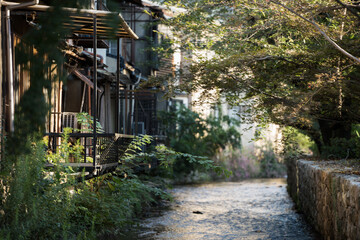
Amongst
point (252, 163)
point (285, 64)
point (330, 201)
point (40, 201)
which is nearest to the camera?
point (40, 201)

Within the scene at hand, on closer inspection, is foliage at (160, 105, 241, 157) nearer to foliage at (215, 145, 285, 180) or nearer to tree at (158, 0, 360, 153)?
foliage at (215, 145, 285, 180)

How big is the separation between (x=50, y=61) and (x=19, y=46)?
0.75ft

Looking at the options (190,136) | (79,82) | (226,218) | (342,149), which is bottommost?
(226,218)

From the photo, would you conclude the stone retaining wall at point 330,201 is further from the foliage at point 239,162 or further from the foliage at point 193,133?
the foliage at point 239,162

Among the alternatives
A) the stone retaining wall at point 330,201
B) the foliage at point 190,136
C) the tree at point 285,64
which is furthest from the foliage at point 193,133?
the tree at point 285,64

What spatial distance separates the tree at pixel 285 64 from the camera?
942 centimetres

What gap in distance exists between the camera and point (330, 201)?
29.1ft

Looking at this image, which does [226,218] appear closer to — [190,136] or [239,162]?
[190,136]

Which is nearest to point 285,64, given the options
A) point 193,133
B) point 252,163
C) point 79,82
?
point 79,82

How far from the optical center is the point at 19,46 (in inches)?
123

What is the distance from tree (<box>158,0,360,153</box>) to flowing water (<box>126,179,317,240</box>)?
232cm

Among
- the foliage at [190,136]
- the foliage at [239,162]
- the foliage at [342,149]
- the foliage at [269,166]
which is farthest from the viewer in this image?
the foliage at [269,166]

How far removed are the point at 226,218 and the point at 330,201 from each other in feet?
14.6

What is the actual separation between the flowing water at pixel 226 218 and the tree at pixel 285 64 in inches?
91.4
